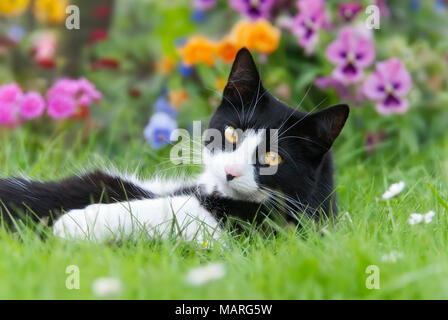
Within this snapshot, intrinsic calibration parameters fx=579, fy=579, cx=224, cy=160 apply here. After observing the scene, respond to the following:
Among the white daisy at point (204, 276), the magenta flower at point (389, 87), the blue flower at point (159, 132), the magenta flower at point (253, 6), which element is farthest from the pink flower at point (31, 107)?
the white daisy at point (204, 276)

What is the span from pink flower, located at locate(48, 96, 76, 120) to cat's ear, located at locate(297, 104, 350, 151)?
1.57 meters

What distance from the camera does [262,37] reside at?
11.1 feet

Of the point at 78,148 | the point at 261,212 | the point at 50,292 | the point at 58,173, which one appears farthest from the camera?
the point at 78,148

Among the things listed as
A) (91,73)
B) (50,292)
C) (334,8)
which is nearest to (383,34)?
(334,8)

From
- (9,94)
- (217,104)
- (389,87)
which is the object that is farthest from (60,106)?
(389,87)

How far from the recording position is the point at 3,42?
3.79 metres

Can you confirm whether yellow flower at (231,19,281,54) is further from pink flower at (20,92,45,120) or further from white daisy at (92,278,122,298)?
white daisy at (92,278,122,298)

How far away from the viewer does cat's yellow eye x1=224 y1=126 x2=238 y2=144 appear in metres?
2.10

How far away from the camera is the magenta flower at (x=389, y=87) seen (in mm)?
3135

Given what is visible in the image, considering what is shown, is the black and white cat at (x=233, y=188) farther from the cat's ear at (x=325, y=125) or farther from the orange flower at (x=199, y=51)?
the orange flower at (x=199, y=51)

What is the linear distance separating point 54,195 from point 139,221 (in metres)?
0.35

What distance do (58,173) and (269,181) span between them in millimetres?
1195

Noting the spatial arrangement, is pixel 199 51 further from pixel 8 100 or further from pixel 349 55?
pixel 8 100

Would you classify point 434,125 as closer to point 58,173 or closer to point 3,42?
point 58,173
